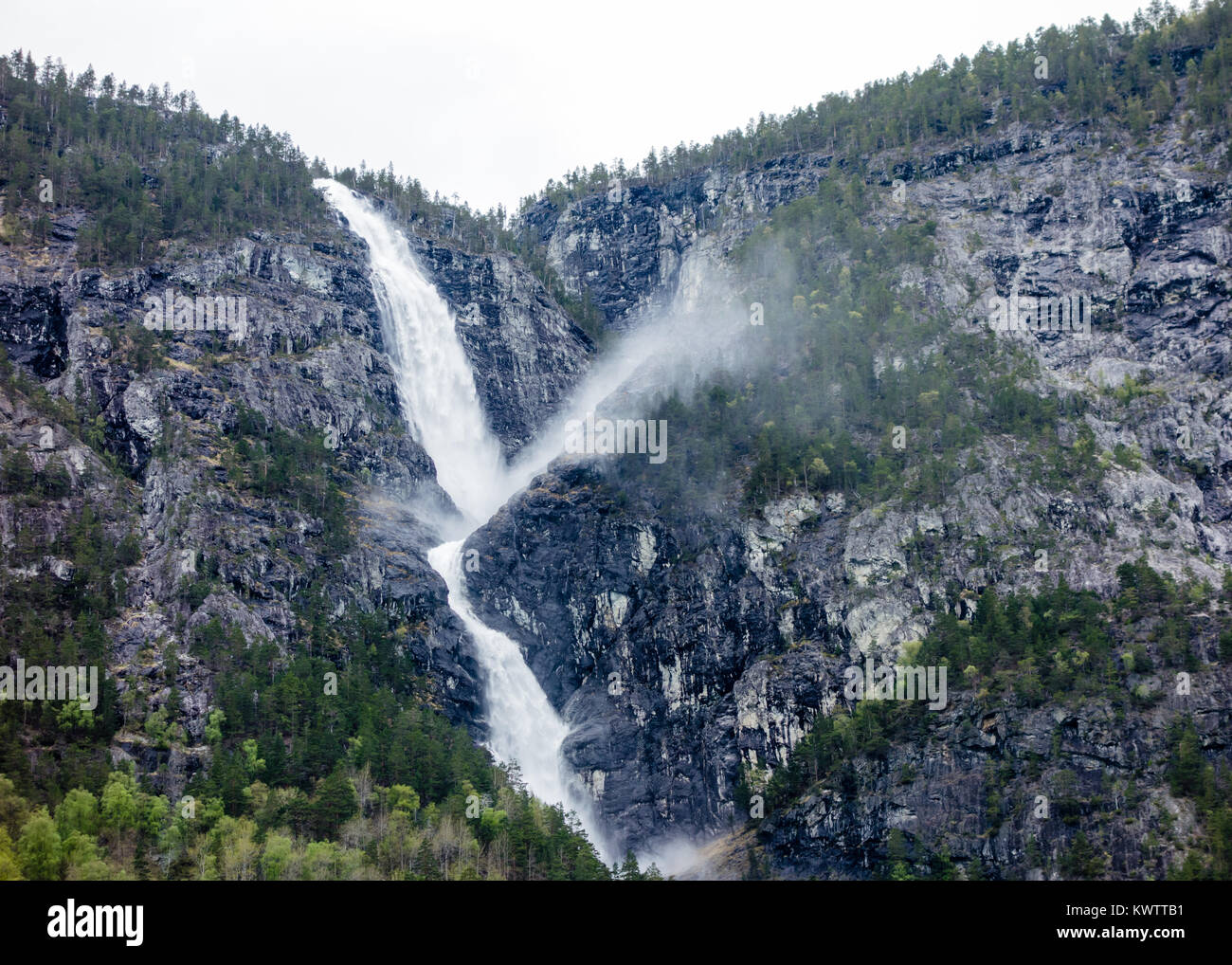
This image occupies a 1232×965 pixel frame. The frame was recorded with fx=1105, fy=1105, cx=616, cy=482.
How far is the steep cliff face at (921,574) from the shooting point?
98.4 m

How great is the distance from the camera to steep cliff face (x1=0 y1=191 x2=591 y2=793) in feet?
353

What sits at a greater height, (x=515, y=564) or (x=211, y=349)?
(x=211, y=349)

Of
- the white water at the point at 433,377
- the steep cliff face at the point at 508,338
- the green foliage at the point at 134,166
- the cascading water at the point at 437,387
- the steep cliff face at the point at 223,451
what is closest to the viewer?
the steep cliff face at the point at 223,451

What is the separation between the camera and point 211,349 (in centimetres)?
13800

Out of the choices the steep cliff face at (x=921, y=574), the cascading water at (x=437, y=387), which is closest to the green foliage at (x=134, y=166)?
the cascading water at (x=437, y=387)

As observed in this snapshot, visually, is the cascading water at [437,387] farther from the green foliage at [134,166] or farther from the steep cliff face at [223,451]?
the green foliage at [134,166]

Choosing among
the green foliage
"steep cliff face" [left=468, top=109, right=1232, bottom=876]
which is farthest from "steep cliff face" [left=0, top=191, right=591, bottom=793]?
"steep cliff face" [left=468, top=109, right=1232, bottom=876]

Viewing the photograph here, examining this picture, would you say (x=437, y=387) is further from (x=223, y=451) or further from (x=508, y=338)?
(x=223, y=451)

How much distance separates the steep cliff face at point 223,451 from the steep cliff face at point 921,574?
14.7 meters

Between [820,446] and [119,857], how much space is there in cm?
8540

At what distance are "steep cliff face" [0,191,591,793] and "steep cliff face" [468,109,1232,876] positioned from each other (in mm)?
14681

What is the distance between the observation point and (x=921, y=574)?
118 m

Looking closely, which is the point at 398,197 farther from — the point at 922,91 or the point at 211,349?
the point at 922,91

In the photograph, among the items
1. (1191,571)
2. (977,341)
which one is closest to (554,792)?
(1191,571)
